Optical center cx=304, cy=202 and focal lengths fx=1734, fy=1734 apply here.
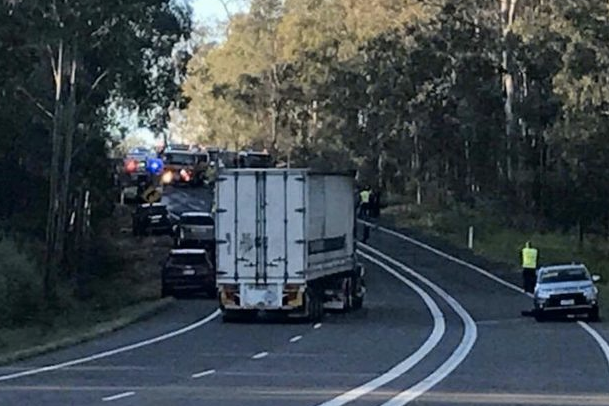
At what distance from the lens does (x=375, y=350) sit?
103ft

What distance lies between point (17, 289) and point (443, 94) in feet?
142

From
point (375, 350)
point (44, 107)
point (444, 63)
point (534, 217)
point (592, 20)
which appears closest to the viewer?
point (375, 350)

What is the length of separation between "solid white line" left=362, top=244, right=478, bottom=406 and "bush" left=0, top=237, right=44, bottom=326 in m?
10.9

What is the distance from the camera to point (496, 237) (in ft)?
233

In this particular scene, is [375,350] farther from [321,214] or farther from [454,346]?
[321,214]

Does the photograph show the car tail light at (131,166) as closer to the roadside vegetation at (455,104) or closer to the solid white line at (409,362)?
the roadside vegetation at (455,104)

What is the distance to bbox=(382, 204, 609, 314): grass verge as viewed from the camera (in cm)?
6406

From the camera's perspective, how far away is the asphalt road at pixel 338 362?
21.8m

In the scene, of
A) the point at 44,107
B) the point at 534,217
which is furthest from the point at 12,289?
Answer: the point at 534,217

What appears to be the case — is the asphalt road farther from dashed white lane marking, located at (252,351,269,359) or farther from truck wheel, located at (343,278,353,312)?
truck wheel, located at (343,278,353,312)

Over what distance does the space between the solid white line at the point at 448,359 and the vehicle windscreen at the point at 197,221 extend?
907 cm

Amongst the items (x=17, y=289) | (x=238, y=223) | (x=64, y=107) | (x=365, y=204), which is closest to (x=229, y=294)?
(x=238, y=223)

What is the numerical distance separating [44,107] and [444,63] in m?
31.6

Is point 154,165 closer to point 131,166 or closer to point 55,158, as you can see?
point 131,166
